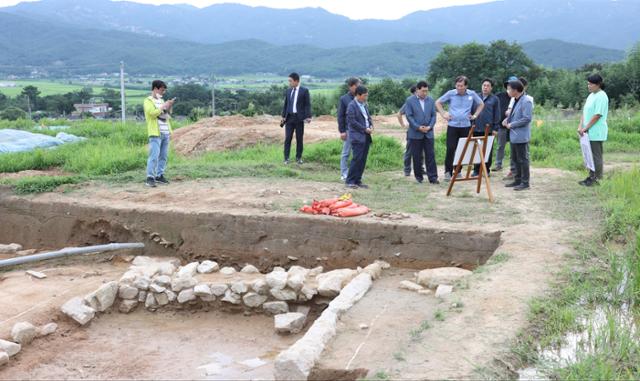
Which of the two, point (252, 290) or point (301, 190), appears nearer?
point (252, 290)

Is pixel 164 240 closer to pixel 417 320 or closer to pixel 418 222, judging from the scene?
pixel 418 222

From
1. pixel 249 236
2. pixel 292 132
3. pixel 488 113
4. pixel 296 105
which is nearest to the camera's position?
pixel 249 236

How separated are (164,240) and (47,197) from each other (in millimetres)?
2236

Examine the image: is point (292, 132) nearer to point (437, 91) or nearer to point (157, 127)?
point (157, 127)

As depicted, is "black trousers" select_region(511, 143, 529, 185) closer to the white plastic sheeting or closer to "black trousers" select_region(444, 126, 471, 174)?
"black trousers" select_region(444, 126, 471, 174)

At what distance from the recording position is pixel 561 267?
6.64 m

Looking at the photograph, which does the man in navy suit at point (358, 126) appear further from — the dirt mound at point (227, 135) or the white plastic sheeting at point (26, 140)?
the white plastic sheeting at point (26, 140)

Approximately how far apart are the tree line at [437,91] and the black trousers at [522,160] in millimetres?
13115

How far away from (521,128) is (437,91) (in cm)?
2542

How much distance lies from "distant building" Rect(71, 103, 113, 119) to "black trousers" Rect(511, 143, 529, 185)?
1710cm

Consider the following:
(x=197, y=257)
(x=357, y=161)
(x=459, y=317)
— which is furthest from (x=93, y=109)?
(x=459, y=317)

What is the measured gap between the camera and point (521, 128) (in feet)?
33.0

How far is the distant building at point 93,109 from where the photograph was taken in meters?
23.5

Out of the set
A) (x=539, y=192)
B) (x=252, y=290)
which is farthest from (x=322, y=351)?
(x=539, y=192)
